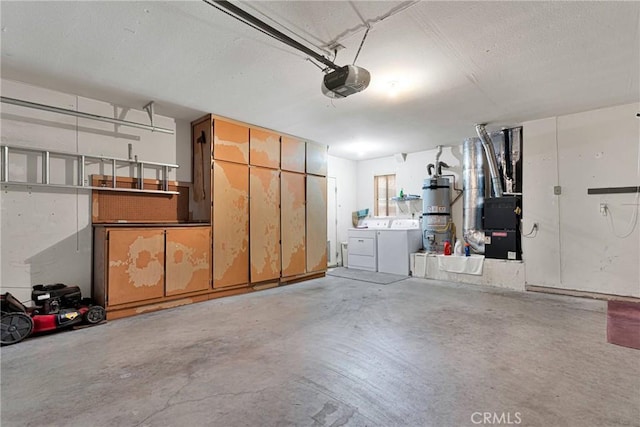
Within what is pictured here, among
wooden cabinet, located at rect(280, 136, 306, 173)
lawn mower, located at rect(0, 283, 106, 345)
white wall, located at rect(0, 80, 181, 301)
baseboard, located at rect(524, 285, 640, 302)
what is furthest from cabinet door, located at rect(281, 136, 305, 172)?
baseboard, located at rect(524, 285, 640, 302)

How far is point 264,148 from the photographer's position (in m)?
4.70

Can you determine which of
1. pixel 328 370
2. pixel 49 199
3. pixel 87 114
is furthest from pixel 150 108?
pixel 328 370

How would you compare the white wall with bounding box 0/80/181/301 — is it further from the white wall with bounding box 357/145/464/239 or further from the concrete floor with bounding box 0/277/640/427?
the white wall with bounding box 357/145/464/239

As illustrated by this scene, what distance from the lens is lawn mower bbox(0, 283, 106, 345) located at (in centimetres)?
256

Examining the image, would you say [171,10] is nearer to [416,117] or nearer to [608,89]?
[416,117]

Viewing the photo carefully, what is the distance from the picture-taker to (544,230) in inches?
171

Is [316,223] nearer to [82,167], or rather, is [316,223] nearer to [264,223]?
[264,223]

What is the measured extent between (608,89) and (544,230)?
1930 millimetres

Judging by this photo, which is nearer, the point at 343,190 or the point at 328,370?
the point at 328,370

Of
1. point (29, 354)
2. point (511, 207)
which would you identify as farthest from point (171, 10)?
point (511, 207)

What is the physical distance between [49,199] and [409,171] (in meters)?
5.95

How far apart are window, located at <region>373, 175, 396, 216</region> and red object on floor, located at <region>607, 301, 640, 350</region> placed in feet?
12.8

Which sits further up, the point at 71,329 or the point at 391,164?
the point at 391,164

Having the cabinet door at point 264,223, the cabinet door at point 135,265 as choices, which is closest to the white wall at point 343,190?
the cabinet door at point 264,223
